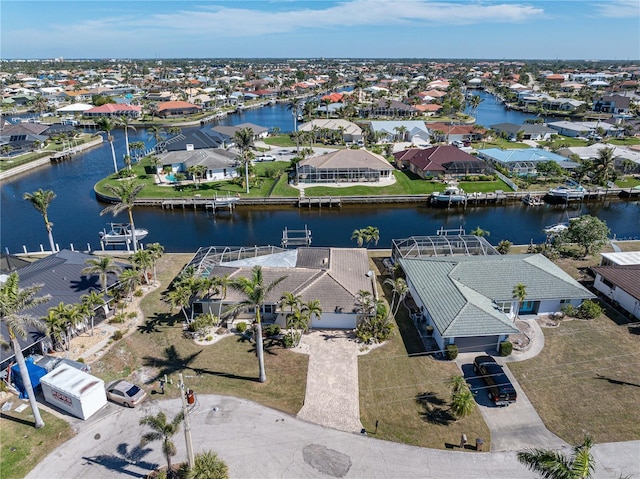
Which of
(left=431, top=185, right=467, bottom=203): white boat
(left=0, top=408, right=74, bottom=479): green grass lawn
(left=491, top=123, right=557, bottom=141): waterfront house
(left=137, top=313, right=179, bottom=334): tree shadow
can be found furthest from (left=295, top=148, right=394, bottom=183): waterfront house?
(left=0, top=408, right=74, bottom=479): green grass lawn

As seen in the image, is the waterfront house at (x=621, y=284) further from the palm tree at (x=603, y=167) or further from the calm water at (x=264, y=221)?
the palm tree at (x=603, y=167)

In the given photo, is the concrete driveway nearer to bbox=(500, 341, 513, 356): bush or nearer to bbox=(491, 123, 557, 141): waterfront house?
bbox=(500, 341, 513, 356): bush

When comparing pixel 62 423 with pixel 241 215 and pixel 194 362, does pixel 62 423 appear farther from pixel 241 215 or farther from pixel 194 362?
pixel 241 215

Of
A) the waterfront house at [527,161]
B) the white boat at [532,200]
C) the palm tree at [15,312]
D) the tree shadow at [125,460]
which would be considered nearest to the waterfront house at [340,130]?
the waterfront house at [527,161]

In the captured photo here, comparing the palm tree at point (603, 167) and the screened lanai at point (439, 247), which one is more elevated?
the palm tree at point (603, 167)

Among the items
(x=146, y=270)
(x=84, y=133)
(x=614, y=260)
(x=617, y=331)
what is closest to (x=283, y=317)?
(x=146, y=270)

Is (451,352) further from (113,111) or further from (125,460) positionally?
(113,111)
